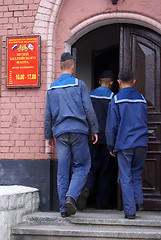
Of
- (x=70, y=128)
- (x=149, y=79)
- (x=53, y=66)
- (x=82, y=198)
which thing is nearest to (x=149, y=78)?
(x=149, y=79)

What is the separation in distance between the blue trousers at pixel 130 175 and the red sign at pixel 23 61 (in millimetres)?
1904

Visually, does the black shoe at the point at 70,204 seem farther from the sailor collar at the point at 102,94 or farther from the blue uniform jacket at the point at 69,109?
the sailor collar at the point at 102,94

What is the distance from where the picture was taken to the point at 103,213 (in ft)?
18.2

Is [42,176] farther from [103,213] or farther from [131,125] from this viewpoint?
[131,125]

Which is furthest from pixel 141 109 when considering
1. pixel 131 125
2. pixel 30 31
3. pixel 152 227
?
pixel 30 31

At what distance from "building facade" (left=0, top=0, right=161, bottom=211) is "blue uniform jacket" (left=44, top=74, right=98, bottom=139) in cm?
101

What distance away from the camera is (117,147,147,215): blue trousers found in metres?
4.90

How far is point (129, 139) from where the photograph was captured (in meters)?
4.96

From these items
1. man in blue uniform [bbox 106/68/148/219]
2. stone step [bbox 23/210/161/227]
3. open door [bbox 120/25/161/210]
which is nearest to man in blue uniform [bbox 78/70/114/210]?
open door [bbox 120/25/161/210]

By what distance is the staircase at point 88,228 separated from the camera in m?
4.64

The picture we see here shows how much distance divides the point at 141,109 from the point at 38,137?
5.76ft

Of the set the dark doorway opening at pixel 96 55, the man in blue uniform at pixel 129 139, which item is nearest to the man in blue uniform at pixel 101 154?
the man in blue uniform at pixel 129 139

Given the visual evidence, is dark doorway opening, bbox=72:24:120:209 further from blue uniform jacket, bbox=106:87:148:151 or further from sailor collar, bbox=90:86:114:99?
blue uniform jacket, bbox=106:87:148:151

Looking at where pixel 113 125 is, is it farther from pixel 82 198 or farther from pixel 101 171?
pixel 101 171
